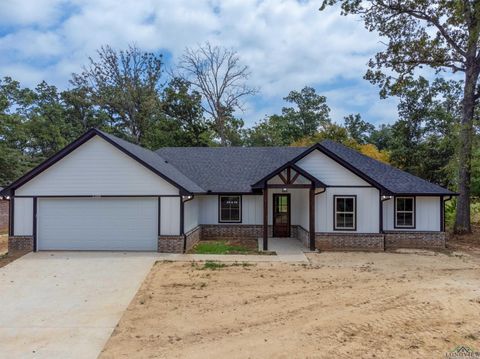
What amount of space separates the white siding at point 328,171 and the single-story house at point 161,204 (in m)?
0.04

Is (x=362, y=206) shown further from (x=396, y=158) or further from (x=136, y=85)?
(x=136, y=85)

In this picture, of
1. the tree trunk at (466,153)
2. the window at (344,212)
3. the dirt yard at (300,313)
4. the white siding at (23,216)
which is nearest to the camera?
the dirt yard at (300,313)

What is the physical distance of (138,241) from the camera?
1450 cm

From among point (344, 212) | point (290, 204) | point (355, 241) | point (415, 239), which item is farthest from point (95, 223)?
point (415, 239)

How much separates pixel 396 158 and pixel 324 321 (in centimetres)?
2818

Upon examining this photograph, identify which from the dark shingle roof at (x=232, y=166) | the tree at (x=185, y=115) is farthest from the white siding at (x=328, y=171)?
the tree at (x=185, y=115)

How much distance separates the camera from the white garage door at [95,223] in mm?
14508

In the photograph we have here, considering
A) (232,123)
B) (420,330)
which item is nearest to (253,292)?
(420,330)

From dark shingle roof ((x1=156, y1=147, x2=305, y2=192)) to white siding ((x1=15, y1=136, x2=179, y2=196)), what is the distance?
4018 millimetres

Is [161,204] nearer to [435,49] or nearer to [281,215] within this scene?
[281,215]

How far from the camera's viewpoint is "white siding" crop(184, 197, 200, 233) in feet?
49.2

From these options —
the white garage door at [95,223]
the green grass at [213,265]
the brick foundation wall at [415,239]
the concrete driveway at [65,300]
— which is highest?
the white garage door at [95,223]

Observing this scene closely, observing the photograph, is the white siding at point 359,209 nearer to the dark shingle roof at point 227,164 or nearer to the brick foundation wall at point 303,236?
the brick foundation wall at point 303,236

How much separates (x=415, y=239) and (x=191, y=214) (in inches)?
390
